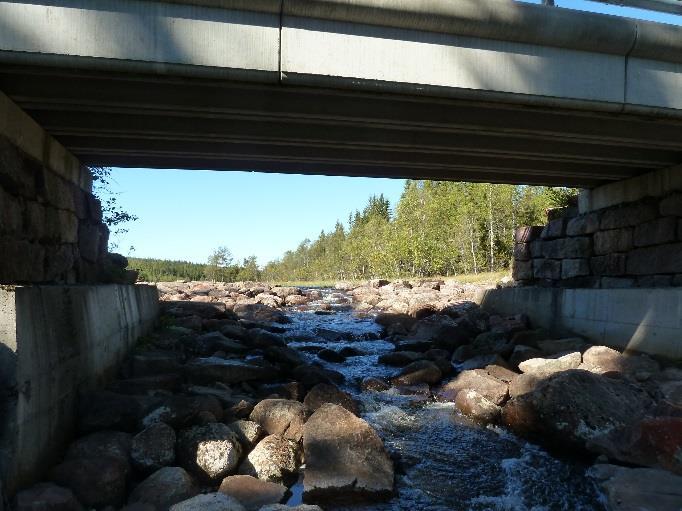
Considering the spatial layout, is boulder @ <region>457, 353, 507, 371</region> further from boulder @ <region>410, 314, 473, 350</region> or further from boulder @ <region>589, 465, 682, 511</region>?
boulder @ <region>589, 465, 682, 511</region>

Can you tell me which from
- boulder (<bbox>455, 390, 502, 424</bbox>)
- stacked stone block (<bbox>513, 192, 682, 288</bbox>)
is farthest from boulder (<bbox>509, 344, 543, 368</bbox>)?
boulder (<bbox>455, 390, 502, 424</bbox>)

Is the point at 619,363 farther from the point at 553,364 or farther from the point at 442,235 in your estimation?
the point at 442,235

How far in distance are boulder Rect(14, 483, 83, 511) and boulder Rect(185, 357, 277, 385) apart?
3.44 metres

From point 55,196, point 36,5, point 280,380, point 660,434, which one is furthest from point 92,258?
point 660,434

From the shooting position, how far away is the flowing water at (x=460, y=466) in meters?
4.71

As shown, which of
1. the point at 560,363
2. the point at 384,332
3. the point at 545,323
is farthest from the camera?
the point at 384,332

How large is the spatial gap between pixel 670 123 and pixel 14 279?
8.41 m

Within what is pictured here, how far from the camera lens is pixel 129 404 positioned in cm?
539

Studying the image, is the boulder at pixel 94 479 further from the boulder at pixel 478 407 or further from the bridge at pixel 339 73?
the boulder at pixel 478 407

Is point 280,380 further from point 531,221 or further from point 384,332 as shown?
point 531,221

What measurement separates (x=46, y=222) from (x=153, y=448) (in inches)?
137

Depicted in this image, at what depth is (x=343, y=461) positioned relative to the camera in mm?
4898

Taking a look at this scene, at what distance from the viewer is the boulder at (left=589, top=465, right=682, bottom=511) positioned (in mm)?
4145

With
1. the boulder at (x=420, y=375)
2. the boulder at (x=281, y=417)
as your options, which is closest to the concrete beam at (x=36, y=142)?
the boulder at (x=281, y=417)
